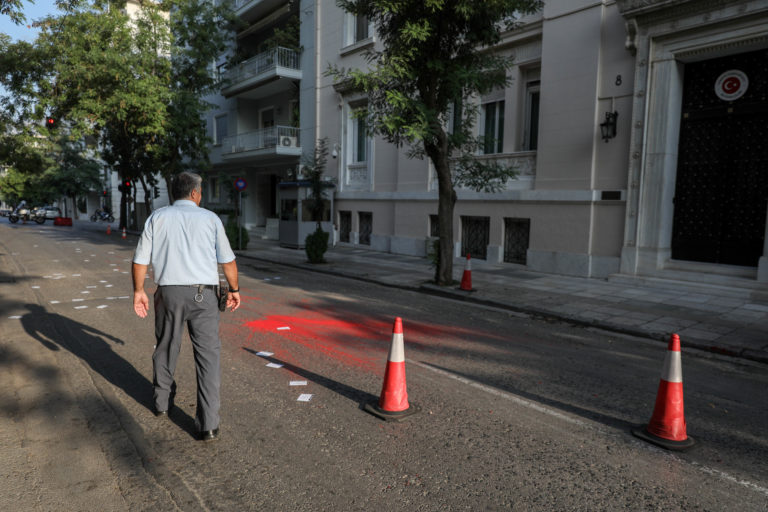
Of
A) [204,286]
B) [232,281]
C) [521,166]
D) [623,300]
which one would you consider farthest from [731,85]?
[204,286]

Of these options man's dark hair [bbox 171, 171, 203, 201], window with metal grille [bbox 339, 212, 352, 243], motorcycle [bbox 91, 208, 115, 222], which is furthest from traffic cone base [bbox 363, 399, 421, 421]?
motorcycle [bbox 91, 208, 115, 222]

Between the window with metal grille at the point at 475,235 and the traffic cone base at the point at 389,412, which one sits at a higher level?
the window with metal grille at the point at 475,235

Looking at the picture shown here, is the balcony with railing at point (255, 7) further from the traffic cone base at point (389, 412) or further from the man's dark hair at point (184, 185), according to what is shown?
the traffic cone base at point (389, 412)

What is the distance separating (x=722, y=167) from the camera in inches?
437

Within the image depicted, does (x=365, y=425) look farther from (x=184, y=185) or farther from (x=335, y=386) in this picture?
(x=184, y=185)

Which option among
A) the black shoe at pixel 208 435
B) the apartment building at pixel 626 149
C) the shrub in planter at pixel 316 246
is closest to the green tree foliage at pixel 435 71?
the apartment building at pixel 626 149

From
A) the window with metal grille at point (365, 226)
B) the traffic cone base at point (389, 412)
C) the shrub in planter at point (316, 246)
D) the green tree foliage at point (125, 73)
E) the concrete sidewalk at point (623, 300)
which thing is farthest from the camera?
the window with metal grille at point (365, 226)

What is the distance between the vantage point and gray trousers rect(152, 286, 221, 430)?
366 cm

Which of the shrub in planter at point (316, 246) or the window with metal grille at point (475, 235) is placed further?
the window with metal grille at point (475, 235)

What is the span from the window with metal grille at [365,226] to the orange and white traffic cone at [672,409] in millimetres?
16643

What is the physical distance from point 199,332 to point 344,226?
17950 mm

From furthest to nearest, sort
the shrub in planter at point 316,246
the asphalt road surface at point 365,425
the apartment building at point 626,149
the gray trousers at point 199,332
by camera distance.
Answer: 1. the shrub in planter at point 316,246
2. the apartment building at point 626,149
3. the gray trousers at point 199,332
4. the asphalt road surface at point 365,425

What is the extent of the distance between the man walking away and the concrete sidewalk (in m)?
6.37

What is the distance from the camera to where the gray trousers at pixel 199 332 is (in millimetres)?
3664
